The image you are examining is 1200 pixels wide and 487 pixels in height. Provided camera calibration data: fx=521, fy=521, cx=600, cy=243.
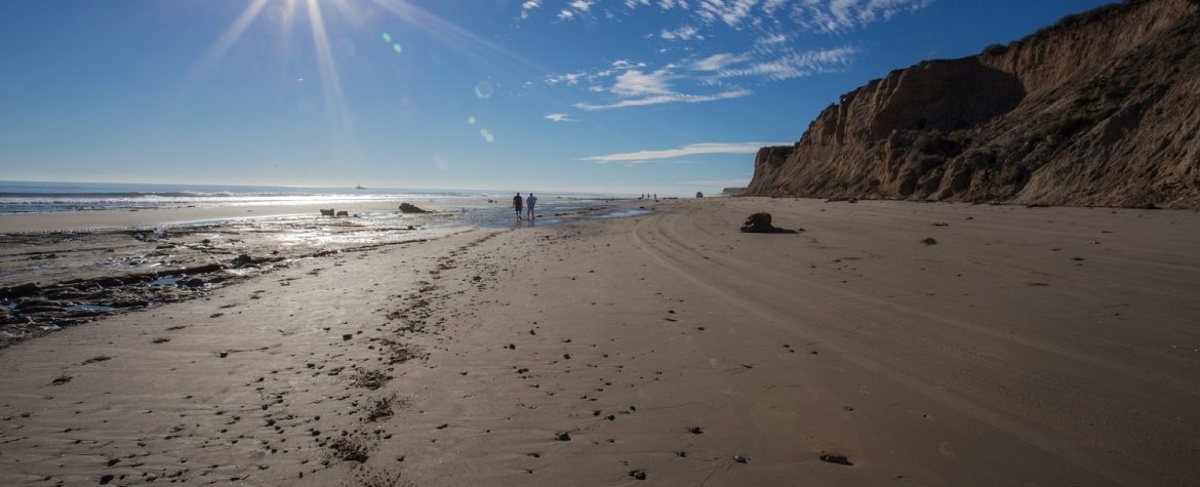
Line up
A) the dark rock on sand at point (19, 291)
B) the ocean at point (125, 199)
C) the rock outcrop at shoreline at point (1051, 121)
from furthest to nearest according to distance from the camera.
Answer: the ocean at point (125, 199) < the rock outcrop at shoreline at point (1051, 121) < the dark rock on sand at point (19, 291)

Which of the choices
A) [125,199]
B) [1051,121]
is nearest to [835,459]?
[1051,121]

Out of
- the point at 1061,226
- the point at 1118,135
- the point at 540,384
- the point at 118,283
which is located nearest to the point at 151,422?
the point at 540,384

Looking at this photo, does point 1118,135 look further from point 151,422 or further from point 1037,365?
point 151,422

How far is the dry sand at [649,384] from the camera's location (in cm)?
302

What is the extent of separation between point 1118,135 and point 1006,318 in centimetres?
2120

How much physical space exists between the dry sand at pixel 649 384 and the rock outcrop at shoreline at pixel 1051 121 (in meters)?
13.6

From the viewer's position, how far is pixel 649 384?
13.9 feet

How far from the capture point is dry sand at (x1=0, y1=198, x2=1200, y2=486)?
3.02 metres

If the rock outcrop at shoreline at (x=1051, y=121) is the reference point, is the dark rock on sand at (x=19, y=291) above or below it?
below

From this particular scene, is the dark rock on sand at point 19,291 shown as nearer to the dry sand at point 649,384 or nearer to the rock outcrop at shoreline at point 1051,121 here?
the dry sand at point 649,384

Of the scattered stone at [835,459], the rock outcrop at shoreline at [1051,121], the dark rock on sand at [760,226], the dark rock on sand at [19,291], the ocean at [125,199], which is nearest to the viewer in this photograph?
the scattered stone at [835,459]

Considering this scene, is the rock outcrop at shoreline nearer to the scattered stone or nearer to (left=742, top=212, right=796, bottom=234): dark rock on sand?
(left=742, top=212, right=796, bottom=234): dark rock on sand

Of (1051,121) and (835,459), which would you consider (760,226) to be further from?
(1051,121)

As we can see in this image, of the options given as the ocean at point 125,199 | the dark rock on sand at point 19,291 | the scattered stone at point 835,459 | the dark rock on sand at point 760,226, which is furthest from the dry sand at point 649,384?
the ocean at point 125,199
